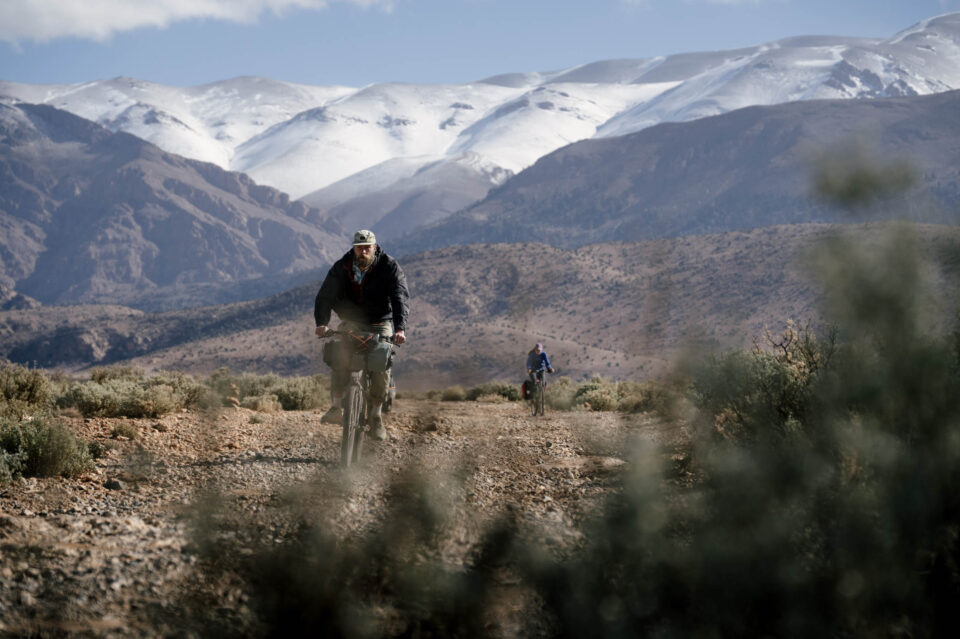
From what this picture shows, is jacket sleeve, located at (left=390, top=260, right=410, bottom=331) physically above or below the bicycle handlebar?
above

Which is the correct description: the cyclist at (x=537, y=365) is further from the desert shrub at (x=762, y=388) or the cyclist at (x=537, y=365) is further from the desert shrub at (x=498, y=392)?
the desert shrub at (x=762, y=388)

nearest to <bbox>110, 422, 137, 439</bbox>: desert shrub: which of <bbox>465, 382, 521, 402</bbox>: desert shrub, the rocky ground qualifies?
the rocky ground

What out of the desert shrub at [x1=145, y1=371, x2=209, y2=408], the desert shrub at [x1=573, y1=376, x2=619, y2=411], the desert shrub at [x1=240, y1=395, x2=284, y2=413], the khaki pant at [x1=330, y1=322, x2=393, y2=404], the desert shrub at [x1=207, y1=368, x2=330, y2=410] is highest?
the khaki pant at [x1=330, y1=322, x2=393, y2=404]

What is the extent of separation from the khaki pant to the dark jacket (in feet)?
0.21

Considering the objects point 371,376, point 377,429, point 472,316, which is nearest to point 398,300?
point 371,376

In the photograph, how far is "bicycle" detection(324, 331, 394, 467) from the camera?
6.89 meters

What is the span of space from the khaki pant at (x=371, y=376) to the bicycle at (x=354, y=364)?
5cm

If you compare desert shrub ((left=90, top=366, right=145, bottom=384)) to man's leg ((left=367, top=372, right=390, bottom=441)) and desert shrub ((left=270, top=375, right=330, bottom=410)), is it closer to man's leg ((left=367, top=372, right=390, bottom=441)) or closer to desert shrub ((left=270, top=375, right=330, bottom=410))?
desert shrub ((left=270, top=375, right=330, bottom=410))

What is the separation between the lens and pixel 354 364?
278 inches

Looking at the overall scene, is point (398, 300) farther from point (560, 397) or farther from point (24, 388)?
point (560, 397)

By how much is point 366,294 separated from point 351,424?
1.22 metres

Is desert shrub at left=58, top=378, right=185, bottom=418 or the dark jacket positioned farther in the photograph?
desert shrub at left=58, top=378, right=185, bottom=418

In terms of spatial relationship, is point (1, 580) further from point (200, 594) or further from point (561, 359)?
point (561, 359)

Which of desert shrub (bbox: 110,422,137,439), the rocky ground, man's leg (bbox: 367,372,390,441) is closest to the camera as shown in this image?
the rocky ground
